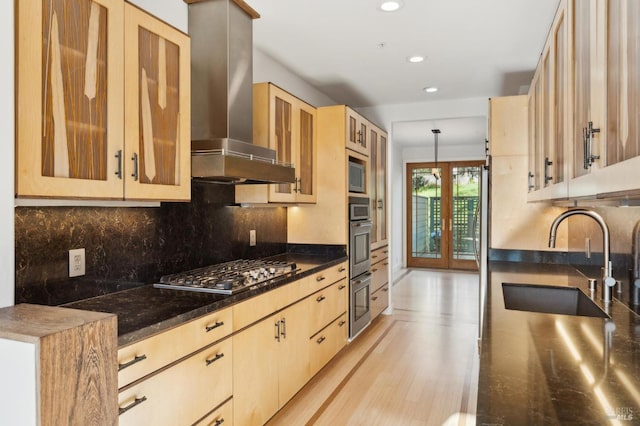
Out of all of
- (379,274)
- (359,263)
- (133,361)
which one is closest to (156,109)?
(133,361)

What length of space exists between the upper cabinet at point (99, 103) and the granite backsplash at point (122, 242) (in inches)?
13.9

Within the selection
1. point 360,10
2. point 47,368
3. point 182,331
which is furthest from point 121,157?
point 360,10

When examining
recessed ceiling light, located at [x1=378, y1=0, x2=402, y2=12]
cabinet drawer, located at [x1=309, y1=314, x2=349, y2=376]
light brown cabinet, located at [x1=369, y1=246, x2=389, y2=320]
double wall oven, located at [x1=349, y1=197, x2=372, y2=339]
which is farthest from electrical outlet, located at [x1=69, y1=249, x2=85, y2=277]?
light brown cabinet, located at [x1=369, y1=246, x2=389, y2=320]

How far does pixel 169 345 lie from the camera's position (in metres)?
1.70

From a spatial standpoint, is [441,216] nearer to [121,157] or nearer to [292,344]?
[292,344]

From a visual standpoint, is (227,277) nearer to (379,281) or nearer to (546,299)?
(546,299)

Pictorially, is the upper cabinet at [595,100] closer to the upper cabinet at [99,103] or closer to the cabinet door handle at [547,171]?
the cabinet door handle at [547,171]

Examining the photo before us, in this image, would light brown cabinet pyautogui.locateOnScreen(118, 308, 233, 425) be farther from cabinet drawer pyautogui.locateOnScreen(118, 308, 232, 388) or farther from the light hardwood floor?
the light hardwood floor

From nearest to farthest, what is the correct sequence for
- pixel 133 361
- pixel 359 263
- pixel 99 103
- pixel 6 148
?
pixel 6 148 → pixel 133 361 → pixel 99 103 → pixel 359 263

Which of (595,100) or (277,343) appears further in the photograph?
(277,343)

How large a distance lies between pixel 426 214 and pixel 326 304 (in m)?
5.81

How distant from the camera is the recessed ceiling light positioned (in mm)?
2631

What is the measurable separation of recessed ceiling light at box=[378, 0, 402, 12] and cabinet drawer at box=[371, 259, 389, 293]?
2.71 metres

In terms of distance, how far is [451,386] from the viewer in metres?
3.13
